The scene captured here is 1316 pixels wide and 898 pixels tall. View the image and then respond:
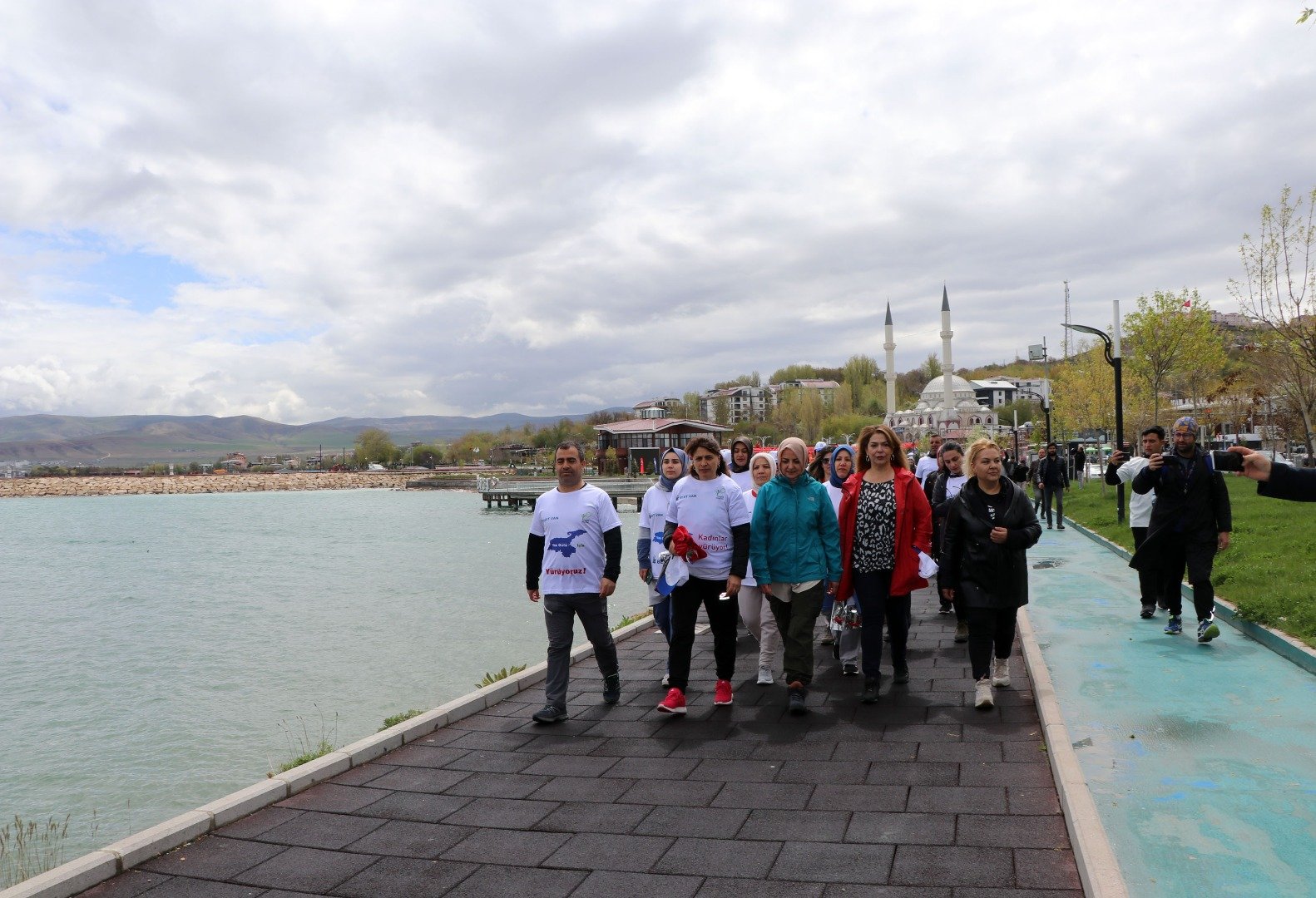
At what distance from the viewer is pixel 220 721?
12328 millimetres

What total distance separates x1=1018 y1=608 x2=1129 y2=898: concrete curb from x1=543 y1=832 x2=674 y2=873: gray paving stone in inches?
67.9

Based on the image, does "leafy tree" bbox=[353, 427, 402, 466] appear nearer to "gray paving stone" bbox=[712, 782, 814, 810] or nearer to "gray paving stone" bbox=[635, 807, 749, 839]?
"gray paving stone" bbox=[712, 782, 814, 810]

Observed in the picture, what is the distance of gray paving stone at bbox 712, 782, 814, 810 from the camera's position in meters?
4.64

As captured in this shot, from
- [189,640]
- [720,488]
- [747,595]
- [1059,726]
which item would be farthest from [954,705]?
[189,640]

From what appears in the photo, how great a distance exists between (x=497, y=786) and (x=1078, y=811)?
295 centimetres

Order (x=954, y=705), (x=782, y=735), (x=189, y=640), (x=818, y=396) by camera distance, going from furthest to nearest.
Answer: (x=818, y=396) → (x=189, y=640) → (x=954, y=705) → (x=782, y=735)

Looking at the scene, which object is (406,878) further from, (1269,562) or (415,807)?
(1269,562)

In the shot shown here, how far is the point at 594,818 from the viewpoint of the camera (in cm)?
457

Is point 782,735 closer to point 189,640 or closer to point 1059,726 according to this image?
point 1059,726

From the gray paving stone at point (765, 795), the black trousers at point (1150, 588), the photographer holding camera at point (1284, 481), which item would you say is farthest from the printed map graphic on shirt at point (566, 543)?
the black trousers at point (1150, 588)

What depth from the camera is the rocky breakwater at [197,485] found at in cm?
14438

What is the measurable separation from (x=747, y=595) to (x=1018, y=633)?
10.8 ft

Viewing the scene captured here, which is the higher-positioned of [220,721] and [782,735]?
[782,735]

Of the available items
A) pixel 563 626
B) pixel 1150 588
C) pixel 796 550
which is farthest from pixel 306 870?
pixel 1150 588
